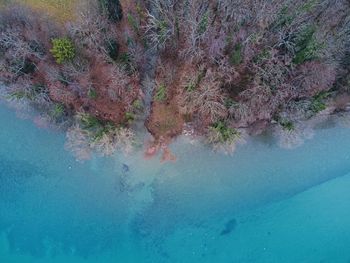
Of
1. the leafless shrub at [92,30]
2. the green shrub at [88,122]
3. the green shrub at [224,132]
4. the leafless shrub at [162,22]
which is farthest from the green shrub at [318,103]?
the green shrub at [88,122]

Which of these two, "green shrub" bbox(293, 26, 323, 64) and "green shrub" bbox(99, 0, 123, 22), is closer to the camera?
"green shrub" bbox(293, 26, 323, 64)

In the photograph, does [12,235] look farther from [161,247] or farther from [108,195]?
[161,247]

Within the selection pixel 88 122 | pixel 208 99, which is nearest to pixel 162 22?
pixel 208 99

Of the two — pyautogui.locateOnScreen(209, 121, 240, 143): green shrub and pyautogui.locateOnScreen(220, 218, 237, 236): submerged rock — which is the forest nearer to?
pyautogui.locateOnScreen(209, 121, 240, 143): green shrub

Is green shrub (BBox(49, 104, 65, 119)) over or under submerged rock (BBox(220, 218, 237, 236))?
over

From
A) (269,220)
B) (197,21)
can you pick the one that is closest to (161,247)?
(269,220)

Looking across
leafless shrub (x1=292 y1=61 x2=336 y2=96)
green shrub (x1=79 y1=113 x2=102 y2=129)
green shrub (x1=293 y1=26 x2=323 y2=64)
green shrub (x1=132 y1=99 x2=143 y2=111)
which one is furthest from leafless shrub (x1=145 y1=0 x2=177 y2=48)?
leafless shrub (x1=292 y1=61 x2=336 y2=96)
